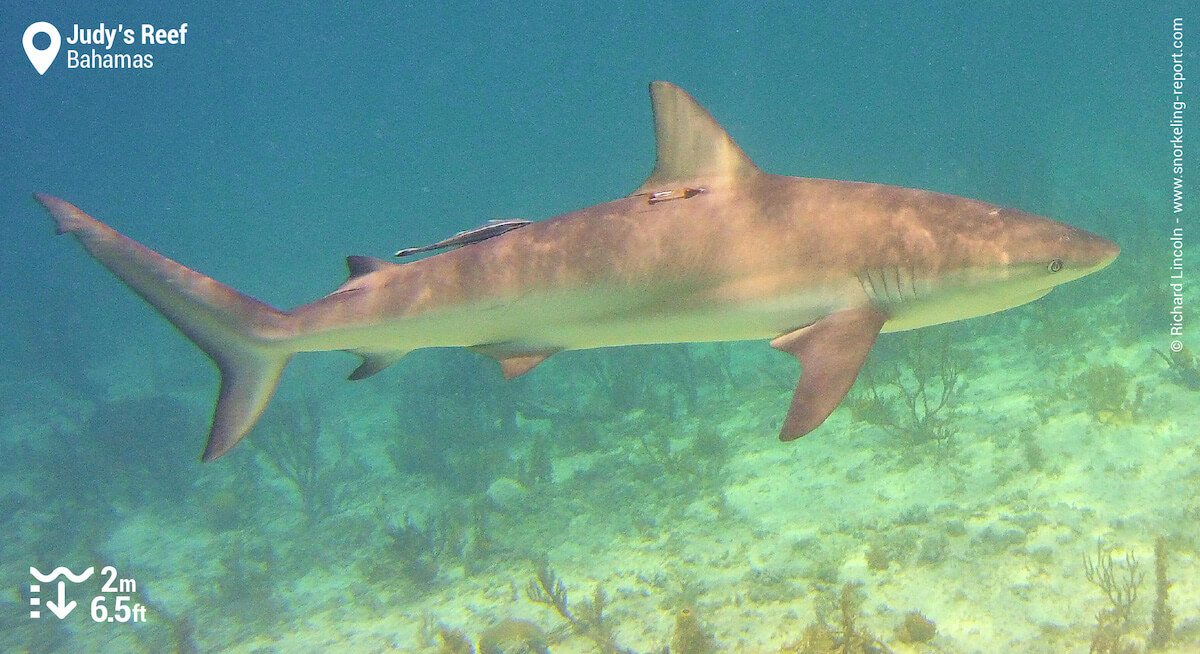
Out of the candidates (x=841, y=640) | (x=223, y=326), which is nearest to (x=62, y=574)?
(x=223, y=326)

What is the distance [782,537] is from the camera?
6.84 metres

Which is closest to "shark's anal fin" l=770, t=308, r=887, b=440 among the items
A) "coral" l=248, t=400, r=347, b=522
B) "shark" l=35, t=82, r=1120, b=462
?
"shark" l=35, t=82, r=1120, b=462

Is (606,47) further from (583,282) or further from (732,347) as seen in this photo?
(583,282)

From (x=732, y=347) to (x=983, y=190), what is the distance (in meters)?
10.8

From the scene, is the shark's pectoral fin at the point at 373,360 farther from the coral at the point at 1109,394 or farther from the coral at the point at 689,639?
the coral at the point at 1109,394

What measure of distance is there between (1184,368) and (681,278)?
8.64 meters

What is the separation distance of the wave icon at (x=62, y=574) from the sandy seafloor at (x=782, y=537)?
377 millimetres

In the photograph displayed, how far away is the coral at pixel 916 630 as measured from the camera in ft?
15.7

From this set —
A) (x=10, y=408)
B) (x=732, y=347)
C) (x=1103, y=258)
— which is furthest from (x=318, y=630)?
(x=10, y=408)

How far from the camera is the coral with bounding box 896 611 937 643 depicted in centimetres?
477

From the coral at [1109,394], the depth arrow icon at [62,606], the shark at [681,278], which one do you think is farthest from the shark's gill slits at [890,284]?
the depth arrow icon at [62,606]

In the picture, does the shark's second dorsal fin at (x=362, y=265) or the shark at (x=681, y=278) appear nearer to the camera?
the shark at (x=681, y=278)

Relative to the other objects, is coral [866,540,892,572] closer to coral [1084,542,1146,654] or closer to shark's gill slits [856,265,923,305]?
coral [1084,542,1146,654]

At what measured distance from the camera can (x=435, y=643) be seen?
6.58m
